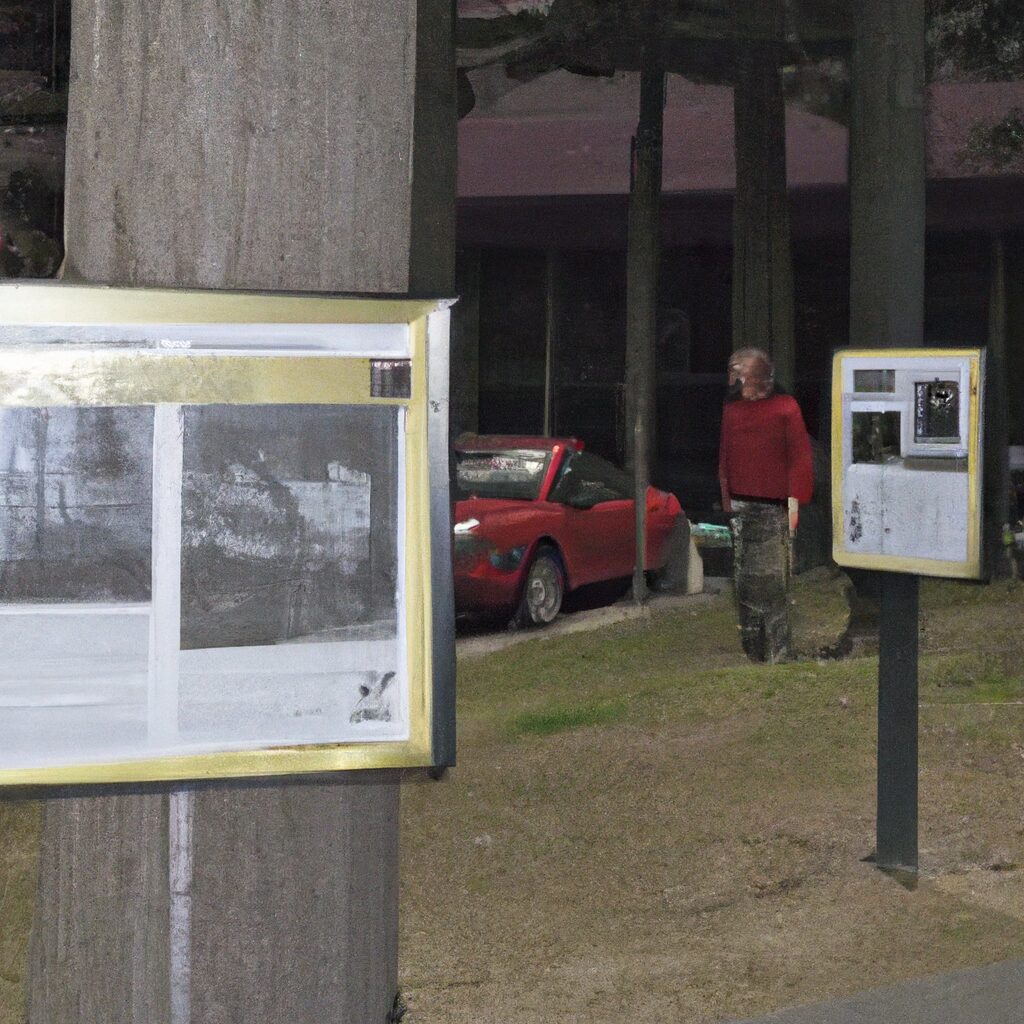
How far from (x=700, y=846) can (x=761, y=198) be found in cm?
536

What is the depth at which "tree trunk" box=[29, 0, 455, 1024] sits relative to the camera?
7.73 feet

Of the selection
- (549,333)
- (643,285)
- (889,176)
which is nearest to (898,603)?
(889,176)

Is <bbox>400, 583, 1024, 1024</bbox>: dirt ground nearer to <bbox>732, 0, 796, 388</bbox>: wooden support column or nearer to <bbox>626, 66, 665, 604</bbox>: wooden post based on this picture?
<bbox>626, 66, 665, 604</bbox>: wooden post

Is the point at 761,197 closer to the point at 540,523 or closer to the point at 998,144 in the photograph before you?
the point at 998,144

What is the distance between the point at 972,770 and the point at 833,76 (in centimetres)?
503

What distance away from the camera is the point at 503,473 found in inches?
385

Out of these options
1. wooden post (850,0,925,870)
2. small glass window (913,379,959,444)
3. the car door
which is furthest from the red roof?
small glass window (913,379,959,444)

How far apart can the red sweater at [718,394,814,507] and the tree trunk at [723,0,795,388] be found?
1.29 metres

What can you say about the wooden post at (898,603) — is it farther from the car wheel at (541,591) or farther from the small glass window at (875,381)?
the car wheel at (541,591)

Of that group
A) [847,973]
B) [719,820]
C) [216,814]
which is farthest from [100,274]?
[719,820]

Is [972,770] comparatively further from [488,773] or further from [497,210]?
[497,210]

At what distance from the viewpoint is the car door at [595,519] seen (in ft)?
32.2

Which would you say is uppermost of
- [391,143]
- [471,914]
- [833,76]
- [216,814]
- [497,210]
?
[833,76]

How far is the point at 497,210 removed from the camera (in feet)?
33.8
